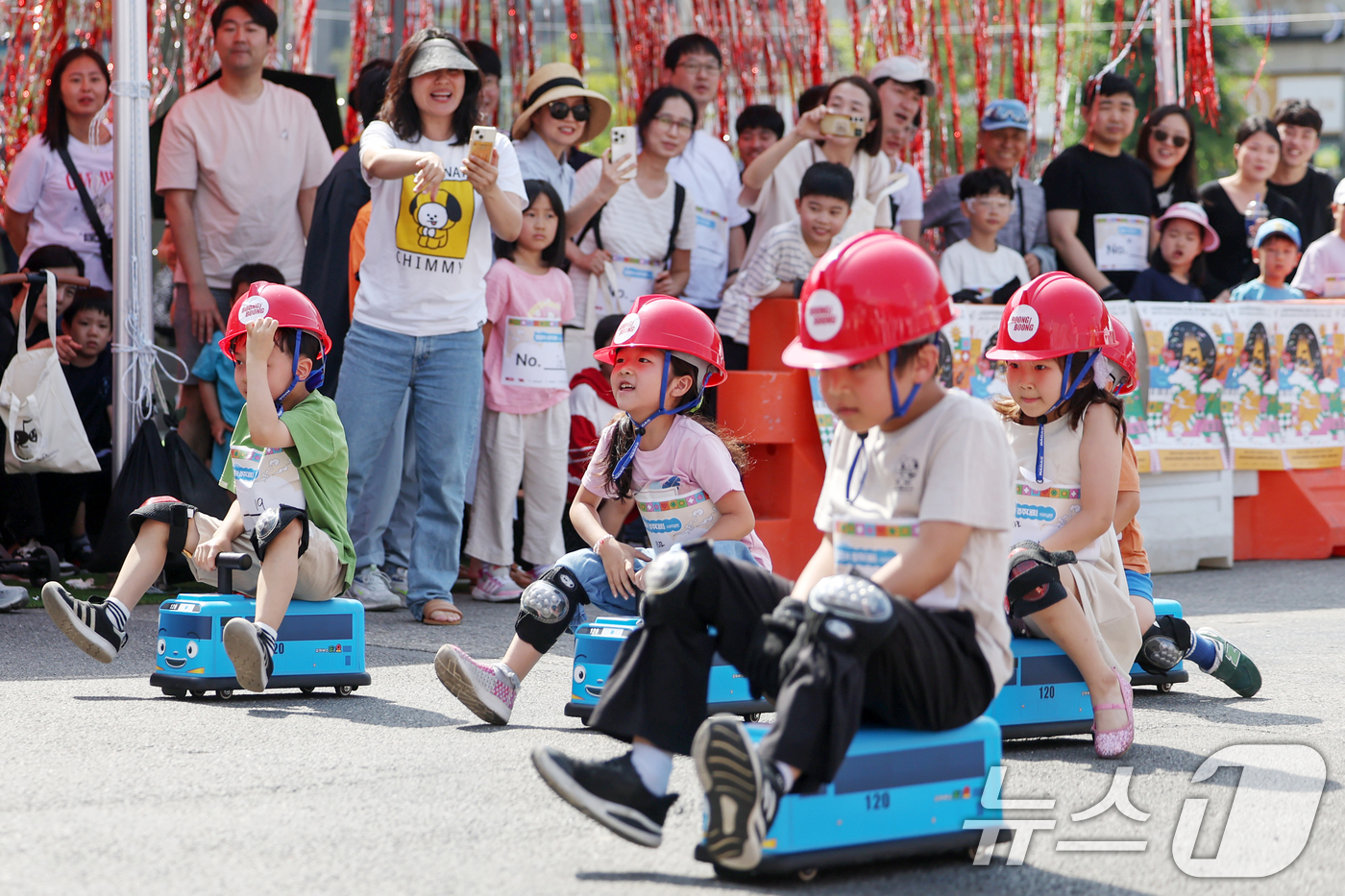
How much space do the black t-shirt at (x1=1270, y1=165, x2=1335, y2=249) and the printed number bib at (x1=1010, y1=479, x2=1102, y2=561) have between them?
559 cm

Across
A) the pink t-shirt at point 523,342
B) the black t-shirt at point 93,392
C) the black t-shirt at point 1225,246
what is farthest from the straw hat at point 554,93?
the black t-shirt at point 1225,246

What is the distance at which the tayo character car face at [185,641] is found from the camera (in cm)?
411

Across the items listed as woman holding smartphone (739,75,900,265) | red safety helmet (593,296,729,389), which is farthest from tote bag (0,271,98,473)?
woman holding smartphone (739,75,900,265)

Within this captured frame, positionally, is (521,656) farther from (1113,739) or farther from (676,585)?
(1113,739)

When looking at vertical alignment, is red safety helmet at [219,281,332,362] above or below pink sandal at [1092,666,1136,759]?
above

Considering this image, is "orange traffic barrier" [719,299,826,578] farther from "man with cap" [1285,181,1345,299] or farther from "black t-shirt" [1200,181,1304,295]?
"man with cap" [1285,181,1345,299]

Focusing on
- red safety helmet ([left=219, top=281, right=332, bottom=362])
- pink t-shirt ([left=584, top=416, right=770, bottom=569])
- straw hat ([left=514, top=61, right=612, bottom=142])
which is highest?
straw hat ([left=514, top=61, right=612, bottom=142])

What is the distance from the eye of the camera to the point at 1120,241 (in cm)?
781

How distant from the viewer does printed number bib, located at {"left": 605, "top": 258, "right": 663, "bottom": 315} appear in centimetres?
679

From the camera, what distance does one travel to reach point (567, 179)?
6.83m

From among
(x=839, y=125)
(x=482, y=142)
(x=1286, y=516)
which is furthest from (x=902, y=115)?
(x=482, y=142)

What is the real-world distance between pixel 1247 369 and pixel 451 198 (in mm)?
4633

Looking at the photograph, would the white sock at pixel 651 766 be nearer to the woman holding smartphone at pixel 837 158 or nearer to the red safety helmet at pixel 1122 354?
the red safety helmet at pixel 1122 354

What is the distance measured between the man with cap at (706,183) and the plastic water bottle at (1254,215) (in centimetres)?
302
